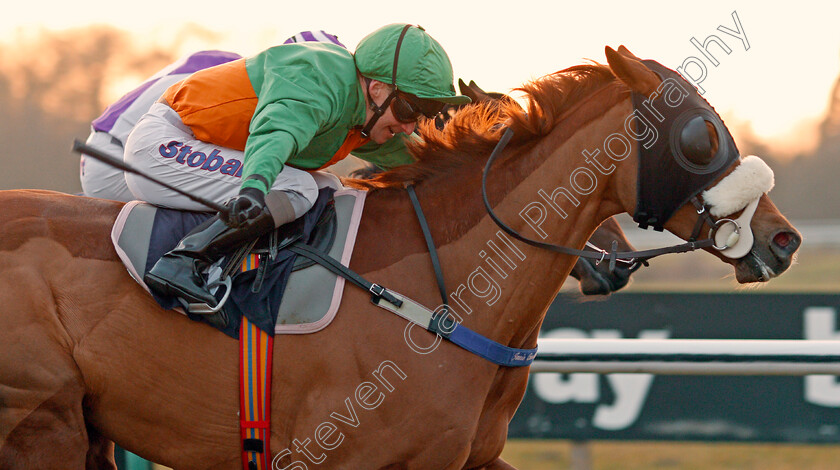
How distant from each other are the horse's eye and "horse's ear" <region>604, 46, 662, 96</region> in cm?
17

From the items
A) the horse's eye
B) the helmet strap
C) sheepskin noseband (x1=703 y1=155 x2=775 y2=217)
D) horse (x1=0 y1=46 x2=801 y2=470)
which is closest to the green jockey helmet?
the helmet strap

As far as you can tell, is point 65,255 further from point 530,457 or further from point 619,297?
point 530,457

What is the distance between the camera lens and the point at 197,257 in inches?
93.0

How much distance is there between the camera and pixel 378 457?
2.36 m

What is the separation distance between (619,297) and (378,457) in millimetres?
3294

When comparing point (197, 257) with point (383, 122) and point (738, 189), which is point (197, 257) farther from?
point (738, 189)

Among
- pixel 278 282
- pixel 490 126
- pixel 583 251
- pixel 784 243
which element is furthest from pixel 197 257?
pixel 784 243

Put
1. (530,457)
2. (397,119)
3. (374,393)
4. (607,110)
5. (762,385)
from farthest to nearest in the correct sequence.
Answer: (530,457), (762,385), (397,119), (607,110), (374,393)

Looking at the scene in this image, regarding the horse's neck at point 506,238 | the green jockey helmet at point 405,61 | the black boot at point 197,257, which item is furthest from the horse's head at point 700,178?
the black boot at point 197,257

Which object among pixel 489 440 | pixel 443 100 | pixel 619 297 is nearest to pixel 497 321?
pixel 489 440

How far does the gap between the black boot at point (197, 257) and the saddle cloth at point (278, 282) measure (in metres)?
0.08

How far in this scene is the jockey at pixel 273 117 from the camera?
2338mm

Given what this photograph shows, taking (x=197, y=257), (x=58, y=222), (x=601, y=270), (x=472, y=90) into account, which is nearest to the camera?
(x=197, y=257)

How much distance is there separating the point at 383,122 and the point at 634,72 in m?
0.82
